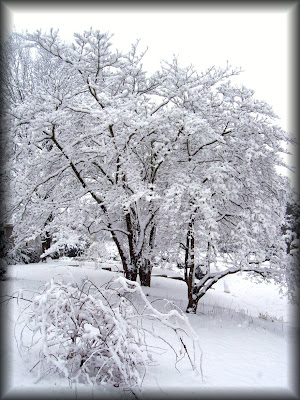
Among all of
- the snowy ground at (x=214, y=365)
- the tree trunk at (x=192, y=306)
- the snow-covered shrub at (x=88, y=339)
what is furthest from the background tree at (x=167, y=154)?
the snow-covered shrub at (x=88, y=339)

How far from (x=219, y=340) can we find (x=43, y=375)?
4245 millimetres

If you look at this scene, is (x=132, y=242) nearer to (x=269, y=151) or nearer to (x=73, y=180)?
(x=73, y=180)


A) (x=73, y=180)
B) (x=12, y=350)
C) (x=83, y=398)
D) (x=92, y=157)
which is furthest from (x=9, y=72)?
(x=83, y=398)

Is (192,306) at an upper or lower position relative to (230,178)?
lower

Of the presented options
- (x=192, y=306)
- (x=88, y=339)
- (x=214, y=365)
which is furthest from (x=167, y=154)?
(x=88, y=339)

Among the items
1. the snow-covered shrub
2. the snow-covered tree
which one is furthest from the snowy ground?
the snow-covered tree

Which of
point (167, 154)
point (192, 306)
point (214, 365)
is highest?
point (167, 154)

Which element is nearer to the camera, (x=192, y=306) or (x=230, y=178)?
(x=230, y=178)

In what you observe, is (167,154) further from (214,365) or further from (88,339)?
(88,339)

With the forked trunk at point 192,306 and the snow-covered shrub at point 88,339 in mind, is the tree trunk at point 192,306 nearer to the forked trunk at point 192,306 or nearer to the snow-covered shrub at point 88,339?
the forked trunk at point 192,306

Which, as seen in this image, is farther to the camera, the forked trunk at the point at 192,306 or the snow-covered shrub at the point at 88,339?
the forked trunk at the point at 192,306

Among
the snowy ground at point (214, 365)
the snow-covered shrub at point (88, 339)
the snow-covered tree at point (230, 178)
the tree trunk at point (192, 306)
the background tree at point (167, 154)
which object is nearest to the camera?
the snowy ground at point (214, 365)

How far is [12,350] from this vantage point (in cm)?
354

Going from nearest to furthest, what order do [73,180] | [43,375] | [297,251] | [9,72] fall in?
[43,375]
[297,251]
[73,180]
[9,72]
